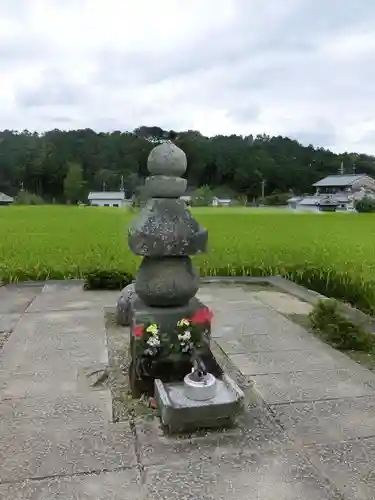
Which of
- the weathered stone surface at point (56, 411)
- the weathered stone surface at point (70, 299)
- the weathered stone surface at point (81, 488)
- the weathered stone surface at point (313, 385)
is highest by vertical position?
the weathered stone surface at point (81, 488)

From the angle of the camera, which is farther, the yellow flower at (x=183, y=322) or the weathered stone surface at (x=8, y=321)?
the weathered stone surface at (x=8, y=321)

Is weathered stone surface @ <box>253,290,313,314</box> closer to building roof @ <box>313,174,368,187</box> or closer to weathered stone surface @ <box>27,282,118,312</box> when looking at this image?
weathered stone surface @ <box>27,282,118,312</box>

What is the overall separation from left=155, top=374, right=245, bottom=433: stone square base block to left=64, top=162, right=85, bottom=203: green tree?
1863 inches

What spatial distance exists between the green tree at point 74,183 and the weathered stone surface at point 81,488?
157 ft

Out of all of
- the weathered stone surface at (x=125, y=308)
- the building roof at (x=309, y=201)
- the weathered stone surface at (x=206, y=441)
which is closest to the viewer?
the weathered stone surface at (x=206, y=441)

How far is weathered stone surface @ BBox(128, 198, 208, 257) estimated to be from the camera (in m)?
3.25

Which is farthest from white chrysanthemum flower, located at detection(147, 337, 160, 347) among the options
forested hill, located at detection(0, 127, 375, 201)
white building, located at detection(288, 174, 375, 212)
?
white building, located at detection(288, 174, 375, 212)

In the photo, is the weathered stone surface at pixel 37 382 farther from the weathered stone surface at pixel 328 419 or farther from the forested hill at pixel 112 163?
the forested hill at pixel 112 163

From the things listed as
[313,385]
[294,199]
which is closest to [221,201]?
[294,199]

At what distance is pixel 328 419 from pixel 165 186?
197 cm

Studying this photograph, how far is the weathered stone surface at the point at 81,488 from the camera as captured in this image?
6.98ft

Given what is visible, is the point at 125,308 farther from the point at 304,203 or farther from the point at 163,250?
the point at 304,203

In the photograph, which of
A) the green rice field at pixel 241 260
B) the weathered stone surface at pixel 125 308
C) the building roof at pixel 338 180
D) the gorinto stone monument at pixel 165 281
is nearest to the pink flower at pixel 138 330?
the gorinto stone monument at pixel 165 281

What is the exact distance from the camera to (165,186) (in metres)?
3.31
